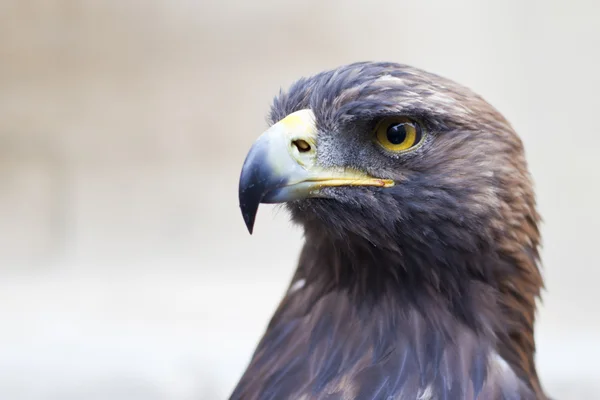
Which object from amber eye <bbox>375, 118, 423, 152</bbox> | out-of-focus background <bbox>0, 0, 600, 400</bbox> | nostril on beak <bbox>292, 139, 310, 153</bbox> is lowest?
out-of-focus background <bbox>0, 0, 600, 400</bbox>

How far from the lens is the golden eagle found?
2.82 feet

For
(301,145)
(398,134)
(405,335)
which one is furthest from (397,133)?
(405,335)

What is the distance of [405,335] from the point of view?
0.91m

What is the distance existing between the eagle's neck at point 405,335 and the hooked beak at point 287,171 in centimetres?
10

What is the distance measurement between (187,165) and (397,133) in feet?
4.96

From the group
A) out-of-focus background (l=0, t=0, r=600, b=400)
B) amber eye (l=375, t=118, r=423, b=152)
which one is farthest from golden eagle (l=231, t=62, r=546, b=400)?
out-of-focus background (l=0, t=0, r=600, b=400)

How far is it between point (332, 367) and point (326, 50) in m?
1.50

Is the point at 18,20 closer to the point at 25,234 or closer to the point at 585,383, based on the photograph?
the point at 25,234

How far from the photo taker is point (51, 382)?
2.27m

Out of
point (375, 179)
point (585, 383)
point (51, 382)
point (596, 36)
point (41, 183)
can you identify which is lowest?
point (51, 382)

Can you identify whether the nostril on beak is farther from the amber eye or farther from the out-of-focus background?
the out-of-focus background

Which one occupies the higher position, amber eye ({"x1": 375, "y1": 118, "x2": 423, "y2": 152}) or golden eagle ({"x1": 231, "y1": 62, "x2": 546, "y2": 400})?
amber eye ({"x1": 375, "y1": 118, "x2": 423, "y2": 152})

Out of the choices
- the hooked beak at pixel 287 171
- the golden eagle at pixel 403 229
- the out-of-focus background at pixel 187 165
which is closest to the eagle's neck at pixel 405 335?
the golden eagle at pixel 403 229

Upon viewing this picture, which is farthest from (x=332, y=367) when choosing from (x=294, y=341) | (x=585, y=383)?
(x=585, y=383)
